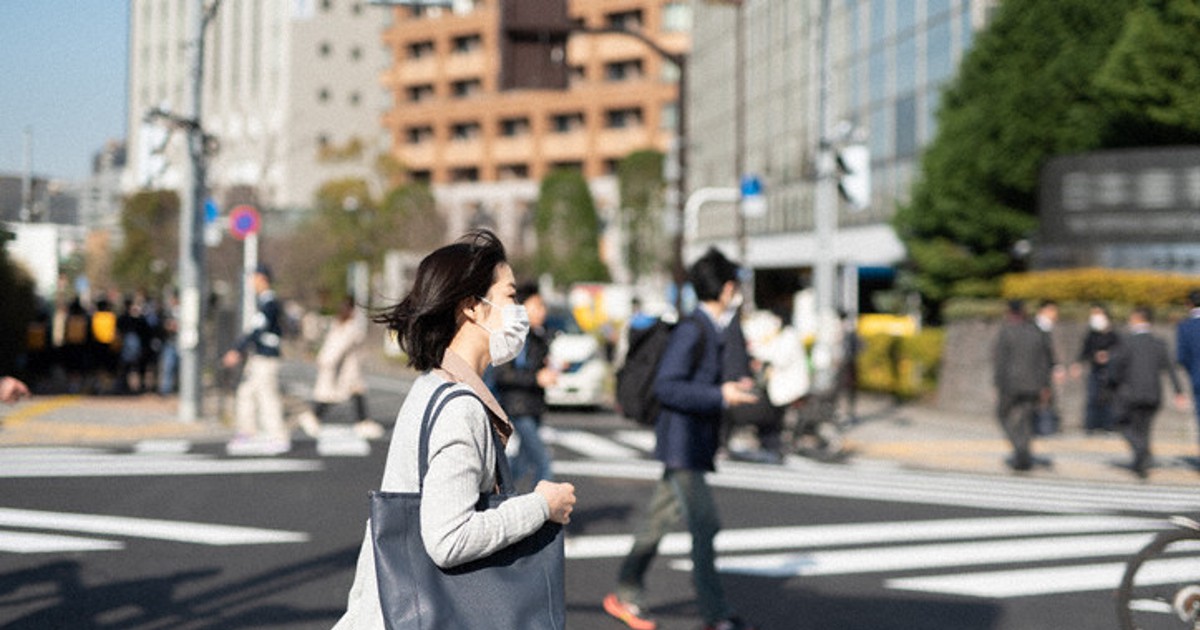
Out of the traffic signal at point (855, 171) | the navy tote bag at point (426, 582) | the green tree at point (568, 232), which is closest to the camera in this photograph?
the navy tote bag at point (426, 582)

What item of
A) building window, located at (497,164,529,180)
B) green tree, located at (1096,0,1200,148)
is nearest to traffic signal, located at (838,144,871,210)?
green tree, located at (1096,0,1200,148)

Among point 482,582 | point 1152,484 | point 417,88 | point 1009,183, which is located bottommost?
point 1152,484

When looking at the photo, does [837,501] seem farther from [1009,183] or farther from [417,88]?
[417,88]

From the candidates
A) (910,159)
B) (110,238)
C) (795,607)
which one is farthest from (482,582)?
(110,238)

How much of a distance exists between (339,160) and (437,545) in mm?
69195

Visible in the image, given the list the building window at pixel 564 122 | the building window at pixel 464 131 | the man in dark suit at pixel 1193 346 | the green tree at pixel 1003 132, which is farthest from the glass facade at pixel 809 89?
the building window at pixel 464 131

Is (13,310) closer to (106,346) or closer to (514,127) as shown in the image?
(106,346)

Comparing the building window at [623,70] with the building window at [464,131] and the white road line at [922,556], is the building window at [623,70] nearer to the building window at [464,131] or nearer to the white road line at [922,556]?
the building window at [464,131]

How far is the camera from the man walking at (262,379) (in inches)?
539

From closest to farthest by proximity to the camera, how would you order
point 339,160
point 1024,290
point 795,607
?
point 795,607 < point 1024,290 < point 339,160

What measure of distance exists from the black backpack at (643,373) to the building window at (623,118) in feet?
243

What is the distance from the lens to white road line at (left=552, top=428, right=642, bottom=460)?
49.7 ft

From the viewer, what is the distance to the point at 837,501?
455 inches

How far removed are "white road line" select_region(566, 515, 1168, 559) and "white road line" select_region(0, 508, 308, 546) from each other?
2057mm
